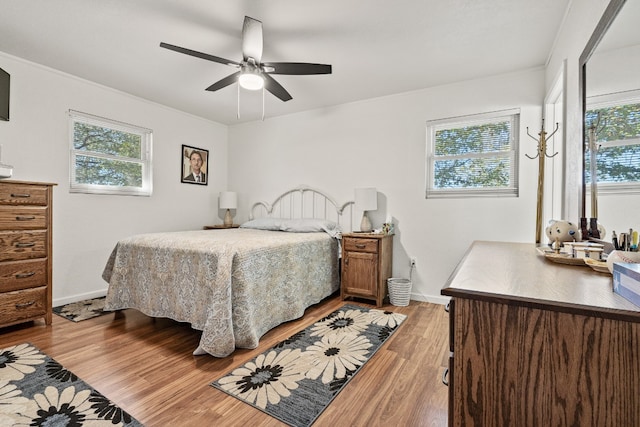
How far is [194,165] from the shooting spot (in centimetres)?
455

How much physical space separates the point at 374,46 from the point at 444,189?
5.75 feet

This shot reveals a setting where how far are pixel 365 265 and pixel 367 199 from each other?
79 cm

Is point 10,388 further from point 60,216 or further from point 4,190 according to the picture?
point 60,216

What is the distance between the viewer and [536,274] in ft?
3.51

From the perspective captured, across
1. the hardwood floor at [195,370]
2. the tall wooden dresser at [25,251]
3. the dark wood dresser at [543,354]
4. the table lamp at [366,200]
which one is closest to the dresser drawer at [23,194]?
the tall wooden dresser at [25,251]

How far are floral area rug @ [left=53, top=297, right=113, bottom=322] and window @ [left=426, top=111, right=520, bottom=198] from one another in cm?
379

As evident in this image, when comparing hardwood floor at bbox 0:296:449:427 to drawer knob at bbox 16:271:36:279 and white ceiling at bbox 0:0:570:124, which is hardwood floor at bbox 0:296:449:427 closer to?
drawer knob at bbox 16:271:36:279

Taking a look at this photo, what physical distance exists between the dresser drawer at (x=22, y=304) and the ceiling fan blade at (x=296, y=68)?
2794 millimetres

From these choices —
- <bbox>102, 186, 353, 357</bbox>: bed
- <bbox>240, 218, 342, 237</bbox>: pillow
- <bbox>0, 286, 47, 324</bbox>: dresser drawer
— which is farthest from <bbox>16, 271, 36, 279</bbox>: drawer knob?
<bbox>240, 218, 342, 237</bbox>: pillow

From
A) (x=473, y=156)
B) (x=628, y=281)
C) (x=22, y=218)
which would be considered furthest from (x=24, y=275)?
(x=473, y=156)

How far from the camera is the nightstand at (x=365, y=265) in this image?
3.24 meters

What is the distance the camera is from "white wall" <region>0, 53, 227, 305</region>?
289 cm

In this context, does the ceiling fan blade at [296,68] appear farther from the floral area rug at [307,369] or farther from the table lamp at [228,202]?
the table lamp at [228,202]

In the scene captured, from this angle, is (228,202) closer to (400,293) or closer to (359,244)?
(359,244)
